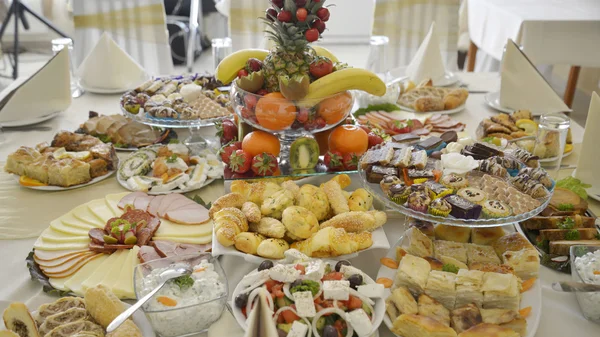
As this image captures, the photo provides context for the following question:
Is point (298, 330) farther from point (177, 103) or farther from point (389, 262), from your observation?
point (177, 103)

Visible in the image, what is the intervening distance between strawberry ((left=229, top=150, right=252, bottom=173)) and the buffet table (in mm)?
243

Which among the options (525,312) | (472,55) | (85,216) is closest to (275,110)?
(85,216)

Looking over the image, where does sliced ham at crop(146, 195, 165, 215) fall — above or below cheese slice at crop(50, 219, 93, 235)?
above

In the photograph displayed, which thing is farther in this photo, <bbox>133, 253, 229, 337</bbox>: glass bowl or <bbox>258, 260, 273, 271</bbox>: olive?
<bbox>258, 260, 273, 271</bbox>: olive

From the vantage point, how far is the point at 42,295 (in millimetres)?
1572

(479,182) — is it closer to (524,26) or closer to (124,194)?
(124,194)

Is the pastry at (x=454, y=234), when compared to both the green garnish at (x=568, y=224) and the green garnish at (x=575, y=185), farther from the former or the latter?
the green garnish at (x=575, y=185)

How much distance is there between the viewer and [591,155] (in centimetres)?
205

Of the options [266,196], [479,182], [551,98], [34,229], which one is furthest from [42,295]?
[551,98]

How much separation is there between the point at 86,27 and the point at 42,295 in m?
2.68

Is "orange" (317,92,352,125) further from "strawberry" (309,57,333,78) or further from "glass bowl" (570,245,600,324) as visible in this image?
"glass bowl" (570,245,600,324)

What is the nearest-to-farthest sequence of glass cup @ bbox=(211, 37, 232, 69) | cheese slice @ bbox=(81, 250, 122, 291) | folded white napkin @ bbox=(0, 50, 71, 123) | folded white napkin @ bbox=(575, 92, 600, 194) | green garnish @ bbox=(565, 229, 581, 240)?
cheese slice @ bbox=(81, 250, 122, 291) → green garnish @ bbox=(565, 229, 581, 240) → folded white napkin @ bbox=(575, 92, 600, 194) → folded white napkin @ bbox=(0, 50, 71, 123) → glass cup @ bbox=(211, 37, 232, 69)

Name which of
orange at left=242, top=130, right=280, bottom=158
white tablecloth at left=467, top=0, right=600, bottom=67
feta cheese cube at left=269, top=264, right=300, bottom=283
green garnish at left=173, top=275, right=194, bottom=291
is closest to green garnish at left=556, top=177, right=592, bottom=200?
orange at left=242, top=130, right=280, bottom=158

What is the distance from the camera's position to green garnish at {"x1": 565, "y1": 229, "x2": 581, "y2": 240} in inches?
66.6
